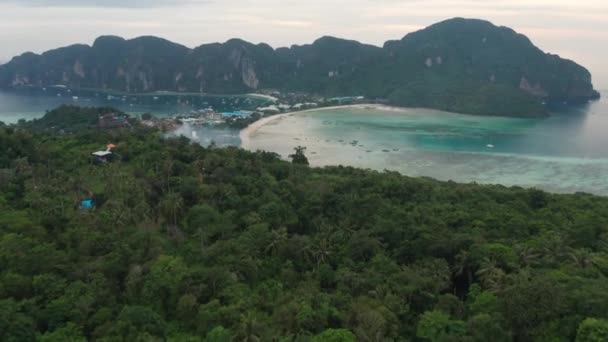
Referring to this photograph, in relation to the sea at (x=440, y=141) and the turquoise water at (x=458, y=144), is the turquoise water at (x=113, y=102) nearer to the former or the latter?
the sea at (x=440, y=141)

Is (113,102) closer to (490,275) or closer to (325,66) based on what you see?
(325,66)

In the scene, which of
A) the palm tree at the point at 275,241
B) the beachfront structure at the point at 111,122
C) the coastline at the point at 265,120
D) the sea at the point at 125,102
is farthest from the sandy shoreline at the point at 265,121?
the palm tree at the point at 275,241

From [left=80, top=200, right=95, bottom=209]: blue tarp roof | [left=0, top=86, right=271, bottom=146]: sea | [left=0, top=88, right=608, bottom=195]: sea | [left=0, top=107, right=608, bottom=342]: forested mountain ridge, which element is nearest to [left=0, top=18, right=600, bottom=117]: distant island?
[left=0, top=86, right=271, bottom=146]: sea

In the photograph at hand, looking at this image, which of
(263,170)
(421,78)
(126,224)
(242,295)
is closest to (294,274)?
(242,295)

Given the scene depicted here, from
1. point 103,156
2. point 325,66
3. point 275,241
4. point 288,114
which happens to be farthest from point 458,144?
point 325,66

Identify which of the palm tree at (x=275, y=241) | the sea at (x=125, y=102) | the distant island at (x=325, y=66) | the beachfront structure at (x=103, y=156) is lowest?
the palm tree at (x=275, y=241)

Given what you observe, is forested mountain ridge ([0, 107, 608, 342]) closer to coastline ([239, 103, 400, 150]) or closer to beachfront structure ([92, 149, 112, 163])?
beachfront structure ([92, 149, 112, 163])

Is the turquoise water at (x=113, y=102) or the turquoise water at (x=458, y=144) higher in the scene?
the turquoise water at (x=113, y=102)
